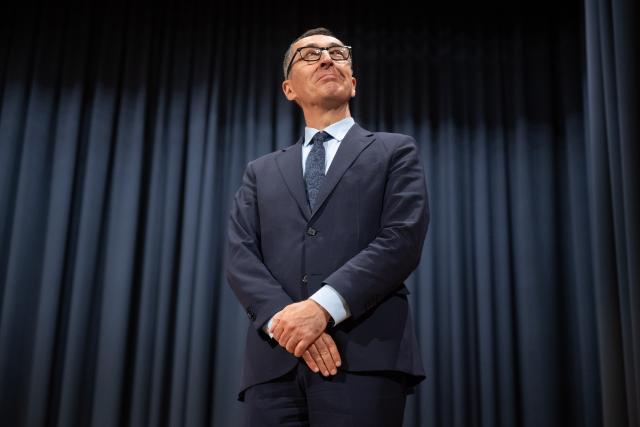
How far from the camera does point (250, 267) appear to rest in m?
1.41

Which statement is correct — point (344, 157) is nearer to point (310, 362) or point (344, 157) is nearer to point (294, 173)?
point (294, 173)

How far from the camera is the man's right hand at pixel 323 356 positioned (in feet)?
4.01

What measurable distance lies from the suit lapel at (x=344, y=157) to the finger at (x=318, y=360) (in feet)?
1.03

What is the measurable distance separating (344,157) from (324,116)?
228 millimetres

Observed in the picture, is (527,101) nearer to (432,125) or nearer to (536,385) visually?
A: (432,125)

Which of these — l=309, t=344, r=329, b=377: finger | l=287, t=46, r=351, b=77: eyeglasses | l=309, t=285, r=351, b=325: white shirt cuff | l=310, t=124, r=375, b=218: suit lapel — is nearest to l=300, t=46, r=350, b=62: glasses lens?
l=287, t=46, r=351, b=77: eyeglasses

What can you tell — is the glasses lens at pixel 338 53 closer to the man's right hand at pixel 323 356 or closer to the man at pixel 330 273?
the man at pixel 330 273

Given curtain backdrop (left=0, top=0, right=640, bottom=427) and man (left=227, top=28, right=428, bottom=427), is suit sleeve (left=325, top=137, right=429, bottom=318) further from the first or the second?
curtain backdrop (left=0, top=0, right=640, bottom=427)

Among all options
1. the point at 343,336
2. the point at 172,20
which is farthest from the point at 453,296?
the point at 172,20

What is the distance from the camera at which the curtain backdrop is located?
304cm

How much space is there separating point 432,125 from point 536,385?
4.88ft

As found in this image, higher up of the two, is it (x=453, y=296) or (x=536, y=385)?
(x=453, y=296)

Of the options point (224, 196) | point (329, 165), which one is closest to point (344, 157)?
point (329, 165)

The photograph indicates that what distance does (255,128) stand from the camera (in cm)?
349
